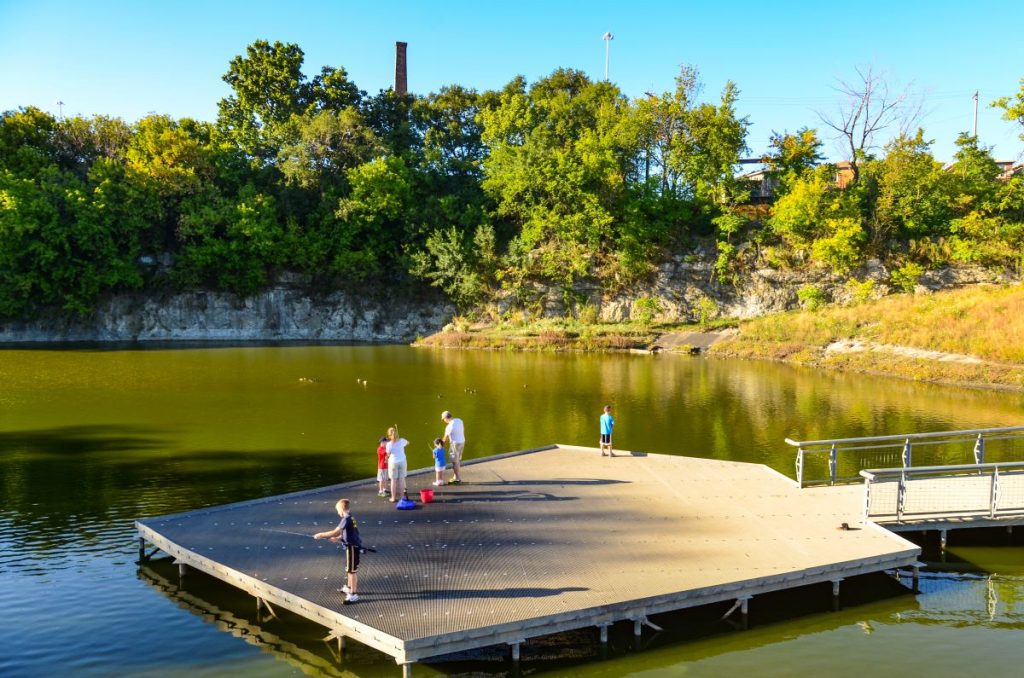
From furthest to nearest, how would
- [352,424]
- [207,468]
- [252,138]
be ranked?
1. [252,138]
2. [352,424]
3. [207,468]

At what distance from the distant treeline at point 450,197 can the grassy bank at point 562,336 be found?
7.44 metres

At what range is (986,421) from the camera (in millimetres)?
32156

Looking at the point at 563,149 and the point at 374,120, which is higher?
the point at 374,120

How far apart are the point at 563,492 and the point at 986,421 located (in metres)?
22.1

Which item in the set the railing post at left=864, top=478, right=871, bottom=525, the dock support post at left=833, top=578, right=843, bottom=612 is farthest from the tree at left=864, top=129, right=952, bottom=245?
the dock support post at left=833, top=578, right=843, bottom=612

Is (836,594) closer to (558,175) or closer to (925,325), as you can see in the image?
(925,325)

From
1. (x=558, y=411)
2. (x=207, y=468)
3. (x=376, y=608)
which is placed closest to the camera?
(x=376, y=608)

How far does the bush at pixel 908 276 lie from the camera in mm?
68250

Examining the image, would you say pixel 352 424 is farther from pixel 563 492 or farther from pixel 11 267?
pixel 11 267

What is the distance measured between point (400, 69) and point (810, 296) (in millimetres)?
59065

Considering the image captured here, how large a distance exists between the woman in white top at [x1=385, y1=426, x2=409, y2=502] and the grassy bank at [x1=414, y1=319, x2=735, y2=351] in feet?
150

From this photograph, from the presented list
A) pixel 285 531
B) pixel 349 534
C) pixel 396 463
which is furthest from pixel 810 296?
pixel 349 534

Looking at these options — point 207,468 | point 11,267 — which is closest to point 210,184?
point 11,267

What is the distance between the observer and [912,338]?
4978 centimetres
